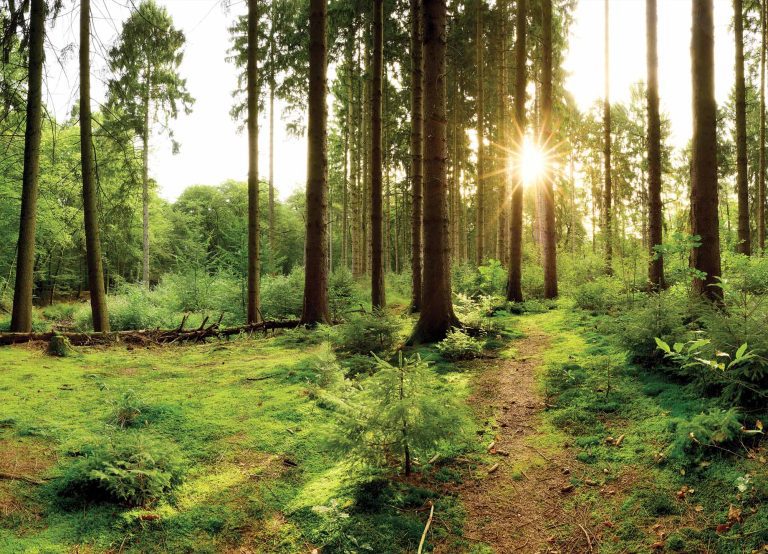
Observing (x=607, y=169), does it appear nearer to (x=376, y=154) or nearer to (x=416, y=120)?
(x=416, y=120)

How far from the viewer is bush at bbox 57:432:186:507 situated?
10.4 ft

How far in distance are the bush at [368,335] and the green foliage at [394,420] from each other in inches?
154

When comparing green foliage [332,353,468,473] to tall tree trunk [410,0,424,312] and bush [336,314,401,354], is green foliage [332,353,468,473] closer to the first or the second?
bush [336,314,401,354]

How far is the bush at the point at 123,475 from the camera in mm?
3172

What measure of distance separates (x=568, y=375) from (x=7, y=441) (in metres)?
6.12

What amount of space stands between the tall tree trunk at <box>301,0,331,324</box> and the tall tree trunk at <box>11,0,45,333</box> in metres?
5.90

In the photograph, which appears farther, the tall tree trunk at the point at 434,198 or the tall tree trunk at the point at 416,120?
the tall tree trunk at the point at 416,120

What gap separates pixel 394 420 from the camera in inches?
134

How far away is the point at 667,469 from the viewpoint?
341 cm

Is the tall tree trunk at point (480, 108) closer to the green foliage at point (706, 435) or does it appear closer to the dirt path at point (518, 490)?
the dirt path at point (518, 490)

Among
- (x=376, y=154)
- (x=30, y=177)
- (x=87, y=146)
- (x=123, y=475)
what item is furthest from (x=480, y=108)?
(x=123, y=475)

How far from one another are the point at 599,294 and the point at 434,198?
226 inches

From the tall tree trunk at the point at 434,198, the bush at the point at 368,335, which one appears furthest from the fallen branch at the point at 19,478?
the tall tree trunk at the point at 434,198

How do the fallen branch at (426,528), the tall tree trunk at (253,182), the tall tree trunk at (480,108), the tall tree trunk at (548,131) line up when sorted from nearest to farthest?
the fallen branch at (426,528)
the tall tree trunk at (253,182)
the tall tree trunk at (548,131)
the tall tree trunk at (480,108)
